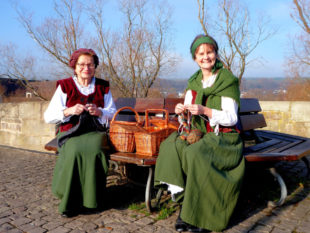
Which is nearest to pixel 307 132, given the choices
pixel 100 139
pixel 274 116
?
pixel 274 116

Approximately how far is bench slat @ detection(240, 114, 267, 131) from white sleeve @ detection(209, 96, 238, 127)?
128cm

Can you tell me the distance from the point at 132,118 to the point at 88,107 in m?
1.17

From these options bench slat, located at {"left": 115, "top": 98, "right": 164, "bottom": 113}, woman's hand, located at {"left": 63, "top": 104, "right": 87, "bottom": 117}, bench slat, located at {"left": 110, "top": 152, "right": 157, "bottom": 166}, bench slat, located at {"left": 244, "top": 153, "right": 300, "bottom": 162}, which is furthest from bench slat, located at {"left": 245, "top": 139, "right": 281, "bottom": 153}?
woman's hand, located at {"left": 63, "top": 104, "right": 87, "bottom": 117}

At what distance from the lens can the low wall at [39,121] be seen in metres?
6.05

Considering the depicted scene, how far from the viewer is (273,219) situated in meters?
2.83

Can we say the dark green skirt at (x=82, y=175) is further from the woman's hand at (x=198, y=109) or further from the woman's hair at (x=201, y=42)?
the woman's hair at (x=201, y=42)

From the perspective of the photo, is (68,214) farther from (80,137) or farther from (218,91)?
(218,91)

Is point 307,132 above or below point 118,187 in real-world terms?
above

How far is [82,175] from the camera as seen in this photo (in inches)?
114

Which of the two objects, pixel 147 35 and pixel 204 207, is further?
→ pixel 147 35

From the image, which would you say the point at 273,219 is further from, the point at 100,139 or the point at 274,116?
the point at 274,116

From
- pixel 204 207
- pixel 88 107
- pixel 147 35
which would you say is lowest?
pixel 204 207

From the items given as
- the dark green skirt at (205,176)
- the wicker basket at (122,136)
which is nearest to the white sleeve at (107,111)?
the wicker basket at (122,136)

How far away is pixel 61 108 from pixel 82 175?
2.56 feet
